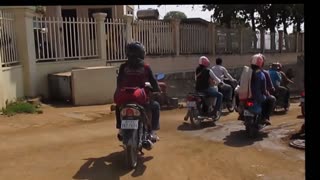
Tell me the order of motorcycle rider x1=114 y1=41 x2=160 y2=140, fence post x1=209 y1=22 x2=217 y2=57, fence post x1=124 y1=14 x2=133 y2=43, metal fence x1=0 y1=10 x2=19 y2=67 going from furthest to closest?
fence post x1=209 y1=22 x2=217 y2=57 < fence post x1=124 y1=14 x2=133 y2=43 < metal fence x1=0 y1=10 x2=19 y2=67 < motorcycle rider x1=114 y1=41 x2=160 y2=140

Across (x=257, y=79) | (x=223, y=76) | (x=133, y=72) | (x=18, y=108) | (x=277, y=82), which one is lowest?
(x=18, y=108)

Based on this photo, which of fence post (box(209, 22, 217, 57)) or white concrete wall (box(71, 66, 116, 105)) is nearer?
white concrete wall (box(71, 66, 116, 105))

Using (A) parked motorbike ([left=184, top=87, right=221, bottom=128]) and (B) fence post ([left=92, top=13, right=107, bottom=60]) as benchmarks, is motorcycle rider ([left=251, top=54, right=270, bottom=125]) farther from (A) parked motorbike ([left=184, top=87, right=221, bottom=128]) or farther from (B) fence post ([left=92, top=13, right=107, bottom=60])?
(B) fence post ([left=92, top=13, right=107, bottom=60])

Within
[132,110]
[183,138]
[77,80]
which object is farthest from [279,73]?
[132,110]

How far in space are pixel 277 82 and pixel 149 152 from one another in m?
4.72

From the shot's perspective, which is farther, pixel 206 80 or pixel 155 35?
pixel 155 35

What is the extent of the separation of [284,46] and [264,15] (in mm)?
2936

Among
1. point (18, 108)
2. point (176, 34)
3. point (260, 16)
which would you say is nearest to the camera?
point (18, 108)

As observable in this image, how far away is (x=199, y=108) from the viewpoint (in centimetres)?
843

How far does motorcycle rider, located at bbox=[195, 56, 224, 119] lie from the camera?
329 inches

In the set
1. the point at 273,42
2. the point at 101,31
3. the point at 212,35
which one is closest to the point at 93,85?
the point at 101,31

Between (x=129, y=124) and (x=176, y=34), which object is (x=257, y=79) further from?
(x=176, y=34)

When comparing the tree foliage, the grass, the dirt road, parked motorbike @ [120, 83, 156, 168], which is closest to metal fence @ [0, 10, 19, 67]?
the grass

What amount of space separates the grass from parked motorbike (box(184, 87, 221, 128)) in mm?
3377
